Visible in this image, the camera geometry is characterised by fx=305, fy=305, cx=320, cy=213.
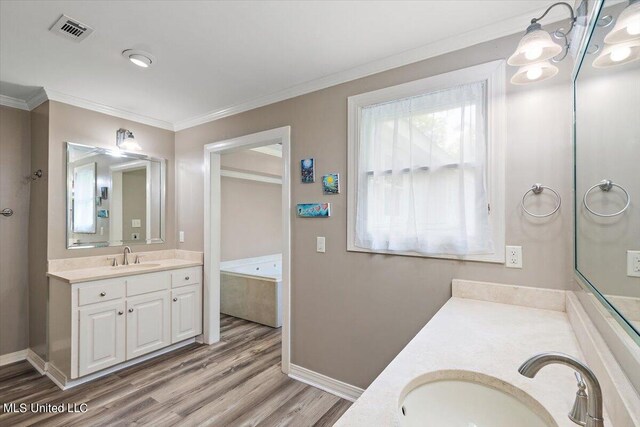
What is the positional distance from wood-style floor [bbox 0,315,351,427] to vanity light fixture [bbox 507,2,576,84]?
231 centimetres

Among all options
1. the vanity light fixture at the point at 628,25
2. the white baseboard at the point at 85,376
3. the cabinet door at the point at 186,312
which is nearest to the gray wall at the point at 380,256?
the vanity light fixture at the point at 628,25

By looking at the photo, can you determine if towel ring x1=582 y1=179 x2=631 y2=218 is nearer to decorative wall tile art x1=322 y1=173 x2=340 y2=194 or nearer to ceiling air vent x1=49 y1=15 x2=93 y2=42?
decorative wall tile art x1=322 y1=173 x2=340 y2=194

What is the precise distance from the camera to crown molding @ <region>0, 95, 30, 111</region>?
2.77 m

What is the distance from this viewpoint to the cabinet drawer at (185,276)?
3068mm

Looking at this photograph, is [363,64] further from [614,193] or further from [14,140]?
[14,140]

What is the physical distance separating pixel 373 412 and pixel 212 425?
5.74 ft

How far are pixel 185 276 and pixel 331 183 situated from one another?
1.91 m

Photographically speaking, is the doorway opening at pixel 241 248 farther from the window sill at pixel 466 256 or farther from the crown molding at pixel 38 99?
the crown molding at pixel 38 99

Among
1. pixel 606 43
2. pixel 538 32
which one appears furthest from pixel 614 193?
pixel 538 32

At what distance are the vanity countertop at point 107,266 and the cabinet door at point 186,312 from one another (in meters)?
0.27

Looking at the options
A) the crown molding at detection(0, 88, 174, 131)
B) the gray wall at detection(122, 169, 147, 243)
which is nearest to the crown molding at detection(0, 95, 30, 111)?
the crown molding at detection(0, 88, 174, 131)

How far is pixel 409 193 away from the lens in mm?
2000

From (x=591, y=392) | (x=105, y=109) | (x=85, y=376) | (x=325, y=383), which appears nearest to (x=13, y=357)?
(x=85, y=376)

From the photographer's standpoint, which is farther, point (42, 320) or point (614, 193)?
point (42, 320)
